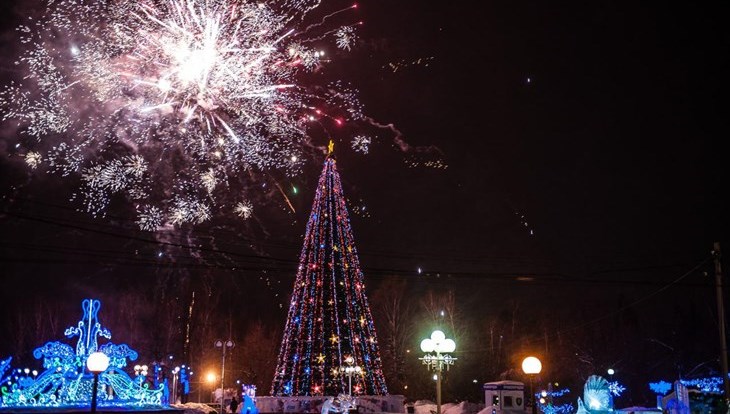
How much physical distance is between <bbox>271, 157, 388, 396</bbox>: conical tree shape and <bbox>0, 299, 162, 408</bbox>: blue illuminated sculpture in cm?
665

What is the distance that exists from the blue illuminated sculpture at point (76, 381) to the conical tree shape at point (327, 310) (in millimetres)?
6645

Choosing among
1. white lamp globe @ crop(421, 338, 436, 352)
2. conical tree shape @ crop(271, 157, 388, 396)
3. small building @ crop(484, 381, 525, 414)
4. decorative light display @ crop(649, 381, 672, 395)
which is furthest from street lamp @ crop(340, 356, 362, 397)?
decorative light display @ crop(649, 381, 672, 395)

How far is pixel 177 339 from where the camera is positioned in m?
52.0

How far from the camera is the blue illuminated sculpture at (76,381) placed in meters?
24.5

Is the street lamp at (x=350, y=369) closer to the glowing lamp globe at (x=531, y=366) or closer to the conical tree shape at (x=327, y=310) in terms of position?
the conical tree shape at (x=327, y=310)

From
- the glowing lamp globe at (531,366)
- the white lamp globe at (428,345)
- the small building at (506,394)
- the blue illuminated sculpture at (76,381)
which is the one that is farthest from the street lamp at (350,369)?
the small building at (506,394)

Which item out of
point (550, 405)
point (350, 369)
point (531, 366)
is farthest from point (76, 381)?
point (550, 405)

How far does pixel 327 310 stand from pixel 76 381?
10.6 meters

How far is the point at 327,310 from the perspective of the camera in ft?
103

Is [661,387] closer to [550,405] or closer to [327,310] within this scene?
[550,405]

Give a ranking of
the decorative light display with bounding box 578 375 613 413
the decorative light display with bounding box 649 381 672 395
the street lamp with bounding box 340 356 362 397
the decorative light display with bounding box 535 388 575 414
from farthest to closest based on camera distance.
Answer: the decorative light display with bounding box 649 381 672 395, the street lamp with bounding box 340 356 362 397, the decorative light display with bounding box 535 388 575 414, the decorative light display with bounding box 578 375 613 413

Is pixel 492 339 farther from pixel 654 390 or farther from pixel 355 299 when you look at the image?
pixel 355 299

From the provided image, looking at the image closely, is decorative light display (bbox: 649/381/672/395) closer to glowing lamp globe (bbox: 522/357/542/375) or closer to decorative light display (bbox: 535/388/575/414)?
decorative light display (bbox: 535/388/575/414)

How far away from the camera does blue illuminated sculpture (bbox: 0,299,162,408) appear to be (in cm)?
2453
